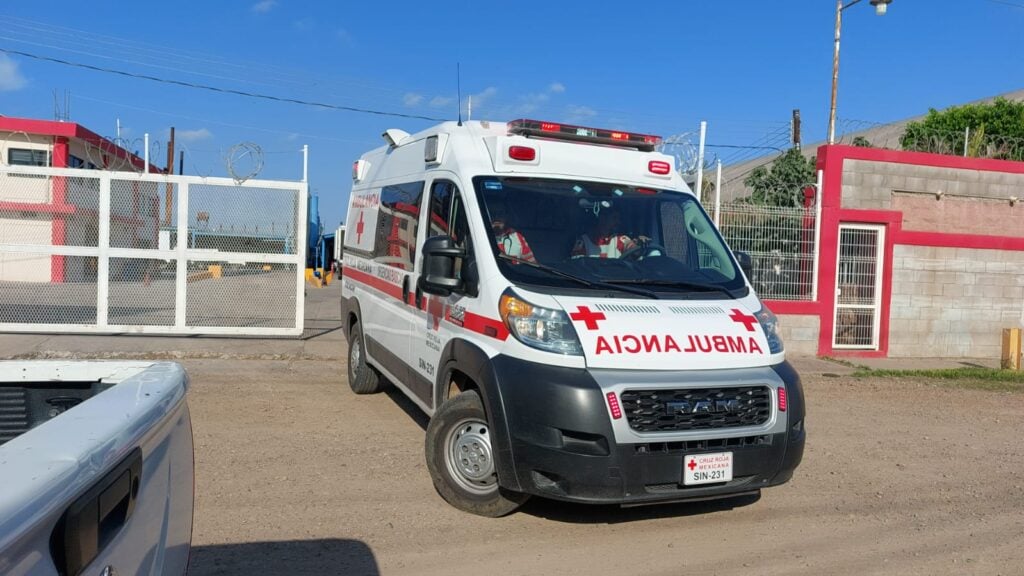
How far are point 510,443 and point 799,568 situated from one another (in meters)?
1.72

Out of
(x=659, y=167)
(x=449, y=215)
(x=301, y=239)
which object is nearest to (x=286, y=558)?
(x=449, y=215)

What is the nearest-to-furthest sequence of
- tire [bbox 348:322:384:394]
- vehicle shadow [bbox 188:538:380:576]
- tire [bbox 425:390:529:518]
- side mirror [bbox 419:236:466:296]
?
vehicle shadow [bbox 188:538:380:576]
tire [bbox 425:390:529:518]
side mirror [bbox 419:236:466:296]
tire [bbox 348:322:384:394]

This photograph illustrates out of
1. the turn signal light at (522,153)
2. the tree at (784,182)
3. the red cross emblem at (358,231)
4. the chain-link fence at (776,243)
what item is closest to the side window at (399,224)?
the red cross emblem at (358,231)

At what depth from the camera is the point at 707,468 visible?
14.6 ft

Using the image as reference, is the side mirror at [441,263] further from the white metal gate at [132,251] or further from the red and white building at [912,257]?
the red and white building at [912,257]

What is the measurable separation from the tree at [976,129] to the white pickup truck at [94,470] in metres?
14.4

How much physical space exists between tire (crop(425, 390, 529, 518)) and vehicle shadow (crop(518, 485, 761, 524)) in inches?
14.8

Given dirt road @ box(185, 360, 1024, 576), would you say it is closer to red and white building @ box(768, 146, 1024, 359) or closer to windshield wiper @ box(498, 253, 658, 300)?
windshield wiper @ box(498, 253, 658, 300)

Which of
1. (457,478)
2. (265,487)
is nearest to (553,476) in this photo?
(457,478)

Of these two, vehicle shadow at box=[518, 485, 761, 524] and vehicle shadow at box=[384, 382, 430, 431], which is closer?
vehicle shadow at box=[518, 485, 761, 524]

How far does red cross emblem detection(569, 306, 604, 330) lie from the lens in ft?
15.0

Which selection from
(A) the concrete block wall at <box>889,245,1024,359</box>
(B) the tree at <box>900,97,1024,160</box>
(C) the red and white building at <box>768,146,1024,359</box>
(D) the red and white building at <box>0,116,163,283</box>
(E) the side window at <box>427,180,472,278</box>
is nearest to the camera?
(E) the side window at <box>427,180,472,278</box>

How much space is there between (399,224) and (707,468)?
11.3ft

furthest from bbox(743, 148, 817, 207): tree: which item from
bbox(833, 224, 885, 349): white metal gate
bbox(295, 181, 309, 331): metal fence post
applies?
bbox(295, 181, 309, 331): metal fence post
